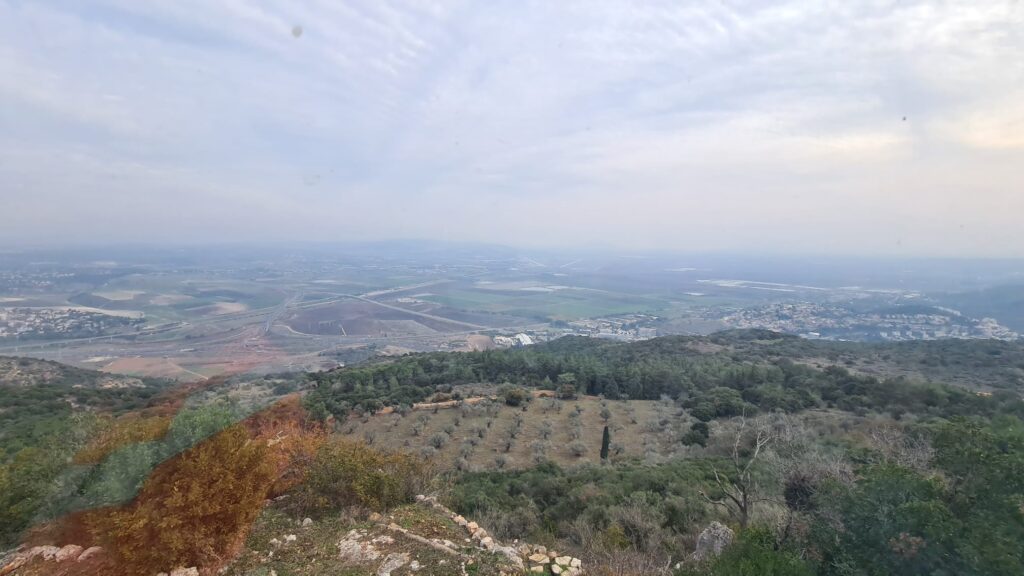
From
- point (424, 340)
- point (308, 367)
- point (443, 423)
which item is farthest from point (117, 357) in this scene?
point (443, 423)

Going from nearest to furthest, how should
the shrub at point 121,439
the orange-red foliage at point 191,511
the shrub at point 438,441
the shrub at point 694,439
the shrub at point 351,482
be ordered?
1. the orange-red foliage at point 191,511
2. the shrub at point 121,439
3. the shrub at point 351,482
4. the shrub at point 694,439
5. the shrub at point 438,441

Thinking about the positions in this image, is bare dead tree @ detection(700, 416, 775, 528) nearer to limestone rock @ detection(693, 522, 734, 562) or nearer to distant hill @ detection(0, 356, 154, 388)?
limestone rock @ detection(693, 522, 734, 562)

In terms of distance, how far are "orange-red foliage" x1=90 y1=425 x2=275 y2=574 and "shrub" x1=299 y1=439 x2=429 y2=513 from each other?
136cm

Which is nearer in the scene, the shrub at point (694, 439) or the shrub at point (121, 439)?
the shrub at point (121, 439)

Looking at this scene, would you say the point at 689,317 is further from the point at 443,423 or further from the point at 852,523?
the point at 852,523

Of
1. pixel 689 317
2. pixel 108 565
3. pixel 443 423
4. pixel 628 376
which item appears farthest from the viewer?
pixel 689 317

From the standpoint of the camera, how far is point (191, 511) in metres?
6.04

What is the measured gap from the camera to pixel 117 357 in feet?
141

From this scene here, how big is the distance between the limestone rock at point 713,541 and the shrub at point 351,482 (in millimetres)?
5698

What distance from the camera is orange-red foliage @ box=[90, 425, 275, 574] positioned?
5.83 metres

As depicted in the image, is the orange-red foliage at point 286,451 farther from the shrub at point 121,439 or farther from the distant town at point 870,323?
the distant town at point 870,323

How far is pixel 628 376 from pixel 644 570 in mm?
22332

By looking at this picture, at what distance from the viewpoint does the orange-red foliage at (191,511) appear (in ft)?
19.1

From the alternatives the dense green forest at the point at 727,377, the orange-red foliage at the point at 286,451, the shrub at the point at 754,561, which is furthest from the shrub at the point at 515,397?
the shrub at the point at 754,561
